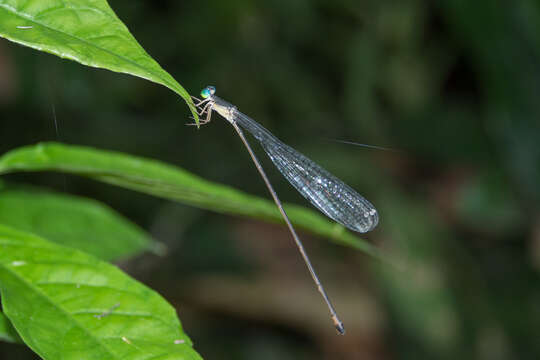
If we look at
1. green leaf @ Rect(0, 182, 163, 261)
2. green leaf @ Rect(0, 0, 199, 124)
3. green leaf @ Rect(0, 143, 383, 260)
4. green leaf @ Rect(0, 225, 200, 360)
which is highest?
green leaf @ Rect(0, 0, 199, 124)

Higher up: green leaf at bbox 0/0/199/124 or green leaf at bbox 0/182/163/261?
green leaf at bbox 0/0/199/124

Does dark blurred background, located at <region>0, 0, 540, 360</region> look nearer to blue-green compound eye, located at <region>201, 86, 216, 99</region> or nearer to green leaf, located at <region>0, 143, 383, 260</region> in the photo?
blue-green compound eye, located at <region>201, 86, 216, 99</region>

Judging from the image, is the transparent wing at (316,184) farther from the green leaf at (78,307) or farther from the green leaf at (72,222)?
the green leaf at (78,307)

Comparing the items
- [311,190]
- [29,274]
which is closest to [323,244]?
[311,190]

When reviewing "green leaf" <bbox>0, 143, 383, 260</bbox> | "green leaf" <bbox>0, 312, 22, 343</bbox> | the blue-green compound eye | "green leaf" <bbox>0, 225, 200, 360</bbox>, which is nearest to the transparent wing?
the blue-green compound eye

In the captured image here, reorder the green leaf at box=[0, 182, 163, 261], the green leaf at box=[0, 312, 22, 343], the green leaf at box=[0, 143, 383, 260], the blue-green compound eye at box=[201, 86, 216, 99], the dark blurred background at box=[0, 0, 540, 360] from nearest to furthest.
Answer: the green leaf at box=[0, 312, 22, 343], the green leaf at box=[0, 143, 383, 260], the green leaf at box=[0, 182, 163, 261], the blue-green compound eye at box=[201, 86, 216, 99], the dark blurred background at box=[0, 0, 540, 360]

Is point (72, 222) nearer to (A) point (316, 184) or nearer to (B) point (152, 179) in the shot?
(B) point (152, 179)

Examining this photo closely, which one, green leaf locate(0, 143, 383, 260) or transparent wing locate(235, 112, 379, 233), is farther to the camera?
transparent wing locate(235, 112, 379, 233)
